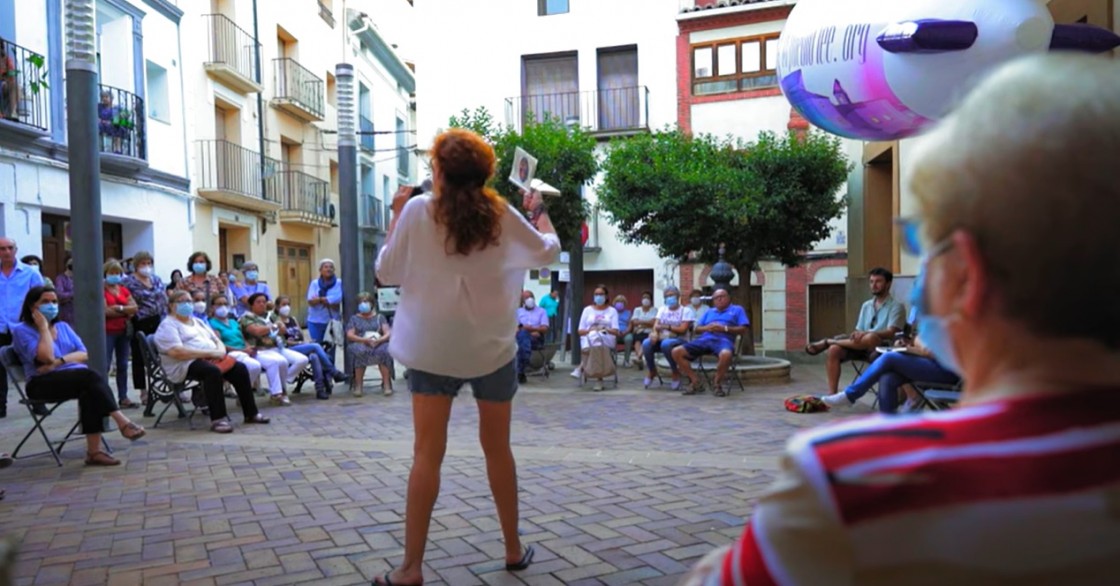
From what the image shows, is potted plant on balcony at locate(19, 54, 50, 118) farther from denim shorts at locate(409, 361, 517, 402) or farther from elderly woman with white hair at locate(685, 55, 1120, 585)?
elderly woman with white hair at locate(685, 55, 1120, 585)

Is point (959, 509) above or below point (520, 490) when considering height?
above

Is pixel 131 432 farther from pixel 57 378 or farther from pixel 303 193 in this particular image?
pixel 303 193

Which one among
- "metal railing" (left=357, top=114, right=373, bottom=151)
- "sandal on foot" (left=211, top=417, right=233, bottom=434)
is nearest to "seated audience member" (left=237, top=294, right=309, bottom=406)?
"sandal on foot" (left=211, top=417, right=233, bottom=434)

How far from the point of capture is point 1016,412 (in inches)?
33.2

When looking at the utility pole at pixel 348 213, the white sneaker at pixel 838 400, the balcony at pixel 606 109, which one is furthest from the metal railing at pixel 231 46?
the white sneaker at pixel 838 400

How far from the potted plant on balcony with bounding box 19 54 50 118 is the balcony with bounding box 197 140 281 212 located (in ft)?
18.1

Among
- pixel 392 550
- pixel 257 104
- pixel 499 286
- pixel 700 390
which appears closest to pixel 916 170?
pixel 499 286

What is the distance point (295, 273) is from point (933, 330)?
25047 millimetres

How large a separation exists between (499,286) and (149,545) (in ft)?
7.53

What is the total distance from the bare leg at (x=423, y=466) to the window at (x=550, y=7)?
20009 millimetres

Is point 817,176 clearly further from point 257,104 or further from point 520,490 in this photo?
point 257,104

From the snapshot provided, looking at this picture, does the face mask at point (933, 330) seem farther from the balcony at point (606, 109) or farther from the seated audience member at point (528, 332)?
the balcony at point (606, 109)

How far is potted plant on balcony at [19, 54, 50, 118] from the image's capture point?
12.3 m

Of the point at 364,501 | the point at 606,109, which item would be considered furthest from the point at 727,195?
the point at 364,501
